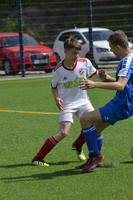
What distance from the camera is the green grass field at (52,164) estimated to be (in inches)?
182

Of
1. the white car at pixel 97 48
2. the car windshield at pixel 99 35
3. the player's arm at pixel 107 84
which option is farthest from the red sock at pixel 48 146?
the car windshield at pixel 99 35

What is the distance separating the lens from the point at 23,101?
1114cm

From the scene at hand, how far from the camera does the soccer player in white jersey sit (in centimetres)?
572

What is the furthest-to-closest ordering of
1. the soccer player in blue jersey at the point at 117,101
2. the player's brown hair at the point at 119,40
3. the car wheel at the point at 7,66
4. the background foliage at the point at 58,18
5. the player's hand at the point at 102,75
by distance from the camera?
the background foliage at the point at 58,18
the car wheel at the point at 7,66
the player's hand at the point at 102,75
the player's brown hair at the point at 119,40
the soccer player in blue jersey at the point at 117,101

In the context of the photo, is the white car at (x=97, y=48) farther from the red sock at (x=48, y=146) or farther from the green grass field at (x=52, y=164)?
the red sock at (x=48, y=146)

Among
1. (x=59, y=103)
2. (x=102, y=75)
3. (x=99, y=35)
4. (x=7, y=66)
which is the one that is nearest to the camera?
(x=102, y=75)

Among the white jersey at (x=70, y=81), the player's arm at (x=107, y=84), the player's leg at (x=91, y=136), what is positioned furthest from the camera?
the white jersey at (x=70, y=81)

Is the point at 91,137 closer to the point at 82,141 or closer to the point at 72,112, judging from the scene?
the point at 72,112

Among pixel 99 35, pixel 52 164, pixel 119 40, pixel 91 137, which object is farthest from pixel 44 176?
pixel 99 35

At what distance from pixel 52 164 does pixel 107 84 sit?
1.42m

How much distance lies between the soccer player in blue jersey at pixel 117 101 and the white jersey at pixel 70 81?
1.67 ft

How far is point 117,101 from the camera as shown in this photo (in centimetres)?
515

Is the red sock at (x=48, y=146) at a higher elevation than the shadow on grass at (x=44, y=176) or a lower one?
higher

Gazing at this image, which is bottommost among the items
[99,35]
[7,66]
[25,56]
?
[7,66]
